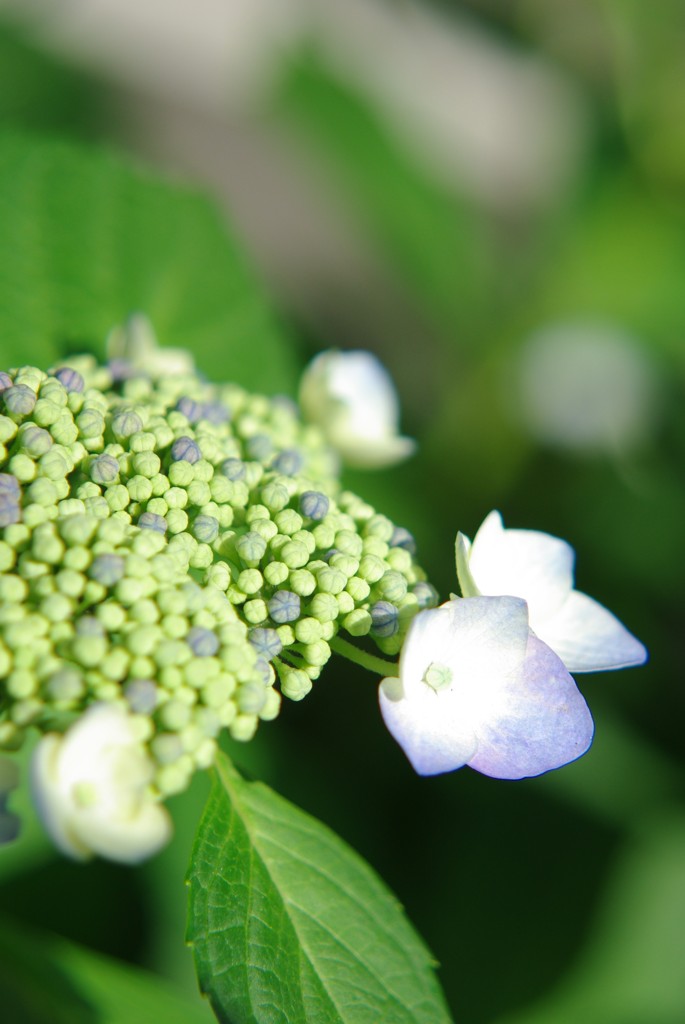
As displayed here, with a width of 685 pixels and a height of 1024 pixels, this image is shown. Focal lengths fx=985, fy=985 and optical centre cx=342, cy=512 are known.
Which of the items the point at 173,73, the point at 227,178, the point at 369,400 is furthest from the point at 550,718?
the point at 173,73

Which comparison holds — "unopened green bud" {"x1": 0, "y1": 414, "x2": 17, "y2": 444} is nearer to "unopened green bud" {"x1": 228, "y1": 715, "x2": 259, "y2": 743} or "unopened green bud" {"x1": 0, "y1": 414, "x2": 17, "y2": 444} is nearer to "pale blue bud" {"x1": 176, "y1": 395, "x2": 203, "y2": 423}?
"pale blue bud" {"x1": 176, "y1": 395, "x2": 203, "y2": 423}

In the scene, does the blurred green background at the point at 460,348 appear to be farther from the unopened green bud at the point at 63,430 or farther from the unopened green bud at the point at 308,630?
the unopened green bud at the point at 308,630

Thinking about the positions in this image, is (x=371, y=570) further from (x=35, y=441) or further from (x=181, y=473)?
(x=35, y=441)

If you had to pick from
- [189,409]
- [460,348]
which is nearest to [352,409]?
[189,409]

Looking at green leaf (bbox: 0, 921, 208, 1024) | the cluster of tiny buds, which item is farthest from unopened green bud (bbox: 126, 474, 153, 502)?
green leaf (bbox: 0, 921, 208, 1024)

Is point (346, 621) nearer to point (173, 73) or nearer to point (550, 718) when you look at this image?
point (550, 718)

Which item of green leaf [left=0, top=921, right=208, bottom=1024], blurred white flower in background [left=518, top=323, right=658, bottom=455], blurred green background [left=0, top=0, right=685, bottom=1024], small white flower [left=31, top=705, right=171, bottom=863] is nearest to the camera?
small white flower [left=31, top=705, right=171, bottom=863]
